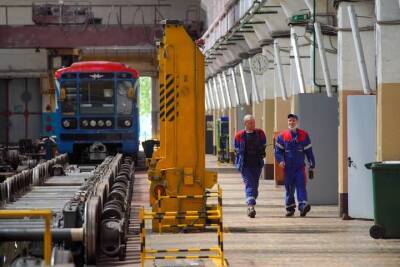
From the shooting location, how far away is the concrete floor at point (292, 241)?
13664 mm

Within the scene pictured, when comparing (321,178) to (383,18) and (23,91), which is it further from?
(23,91)

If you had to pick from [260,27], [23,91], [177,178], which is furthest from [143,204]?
[23,91]

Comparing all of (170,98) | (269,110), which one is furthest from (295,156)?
(269,110)

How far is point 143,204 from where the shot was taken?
22.9 metres

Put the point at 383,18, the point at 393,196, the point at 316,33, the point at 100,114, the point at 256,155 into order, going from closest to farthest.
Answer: the point at 393,196 → the point at 383,18 → the point at 256,155 → the point at 316,33 → the point at 100,114

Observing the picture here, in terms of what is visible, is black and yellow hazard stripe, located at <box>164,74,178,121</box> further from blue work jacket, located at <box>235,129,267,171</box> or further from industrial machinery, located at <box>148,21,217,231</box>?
blue work jacket, located at <box>235,129,267,171</box>

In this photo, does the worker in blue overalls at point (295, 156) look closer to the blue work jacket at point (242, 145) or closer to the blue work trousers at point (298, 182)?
the blue work trousers at point (298, 182)

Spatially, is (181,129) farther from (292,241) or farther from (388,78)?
(388,78)

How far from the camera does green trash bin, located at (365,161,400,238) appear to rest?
50.3 feet

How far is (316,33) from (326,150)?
234 cm

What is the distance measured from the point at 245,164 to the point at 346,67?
248cm

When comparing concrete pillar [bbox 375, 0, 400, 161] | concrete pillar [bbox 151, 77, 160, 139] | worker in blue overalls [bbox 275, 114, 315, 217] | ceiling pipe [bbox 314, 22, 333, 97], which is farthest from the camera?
concrete pillar [bbox 151, 77, 160, 139]

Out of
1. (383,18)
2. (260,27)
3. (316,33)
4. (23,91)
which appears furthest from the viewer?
(23,91)

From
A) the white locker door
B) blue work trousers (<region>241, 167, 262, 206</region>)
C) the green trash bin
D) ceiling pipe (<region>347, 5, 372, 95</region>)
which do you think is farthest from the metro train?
the green trash bin
